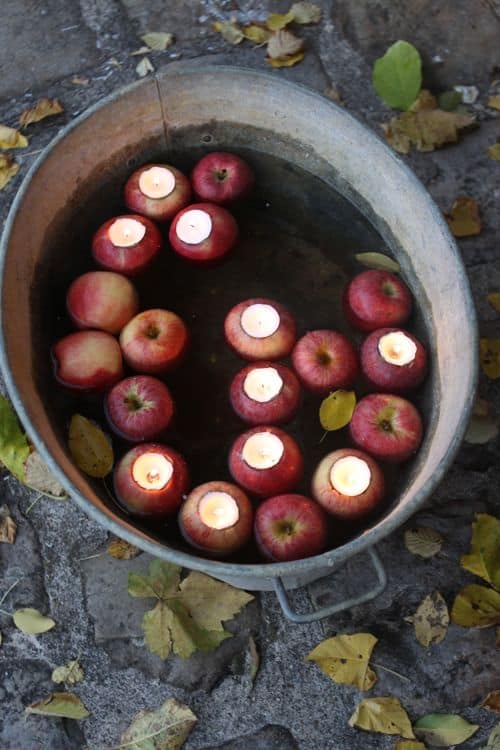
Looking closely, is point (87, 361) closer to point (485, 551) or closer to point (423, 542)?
point (423, 542)

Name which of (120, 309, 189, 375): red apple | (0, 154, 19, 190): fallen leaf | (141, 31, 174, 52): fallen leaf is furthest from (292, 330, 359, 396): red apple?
(141, 31, 174, 52): fallen leaf

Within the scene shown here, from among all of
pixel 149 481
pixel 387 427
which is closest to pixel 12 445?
pixel 149 481

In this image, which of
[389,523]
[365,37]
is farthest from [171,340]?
[365,37]

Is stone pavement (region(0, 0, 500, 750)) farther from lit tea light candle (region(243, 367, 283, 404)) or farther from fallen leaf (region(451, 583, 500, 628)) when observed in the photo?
lit tea light candle (region(243, 367, 283, 404))

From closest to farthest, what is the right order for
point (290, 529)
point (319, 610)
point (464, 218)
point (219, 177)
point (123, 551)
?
point (319, 610), point (290, 529), point (123, 551), point (219, 177), point (464, 218)

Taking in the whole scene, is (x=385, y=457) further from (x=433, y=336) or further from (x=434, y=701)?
(x=434, y=701)

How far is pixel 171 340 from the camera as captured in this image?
1611 millimetres

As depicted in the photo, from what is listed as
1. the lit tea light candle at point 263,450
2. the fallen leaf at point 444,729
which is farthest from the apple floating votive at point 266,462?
the fallen leaf at point 444,729

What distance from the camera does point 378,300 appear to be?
5.33 feet

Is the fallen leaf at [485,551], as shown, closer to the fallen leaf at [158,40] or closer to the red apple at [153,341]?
the red apple at [153,341]

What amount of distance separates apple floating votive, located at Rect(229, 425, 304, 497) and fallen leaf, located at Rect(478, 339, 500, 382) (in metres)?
0.58

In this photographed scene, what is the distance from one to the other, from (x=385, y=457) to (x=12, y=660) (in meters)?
0.90

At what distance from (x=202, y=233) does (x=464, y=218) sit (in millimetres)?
714

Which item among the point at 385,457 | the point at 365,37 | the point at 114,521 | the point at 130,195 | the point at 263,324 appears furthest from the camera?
the point at 365,37
